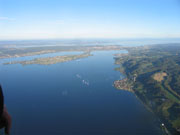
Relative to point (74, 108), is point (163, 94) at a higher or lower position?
higher

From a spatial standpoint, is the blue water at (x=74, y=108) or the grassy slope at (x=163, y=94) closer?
the blue water at (x=74, y=108)

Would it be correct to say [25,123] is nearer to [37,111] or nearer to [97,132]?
[37,111]

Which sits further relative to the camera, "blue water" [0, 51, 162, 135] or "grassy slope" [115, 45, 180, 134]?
"grassy slope" [115, 45, 180, 134]

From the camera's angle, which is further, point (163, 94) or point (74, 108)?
point (163, 94)

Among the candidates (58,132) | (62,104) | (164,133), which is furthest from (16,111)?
(164,133)

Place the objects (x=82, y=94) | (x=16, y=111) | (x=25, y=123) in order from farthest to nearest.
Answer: (x=82, y=94), (x=16, y=111), (x=25, y=123)

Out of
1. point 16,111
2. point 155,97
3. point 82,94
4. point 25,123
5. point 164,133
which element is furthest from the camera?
point 82,94

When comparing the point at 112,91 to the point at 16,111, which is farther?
the point at 112,91
